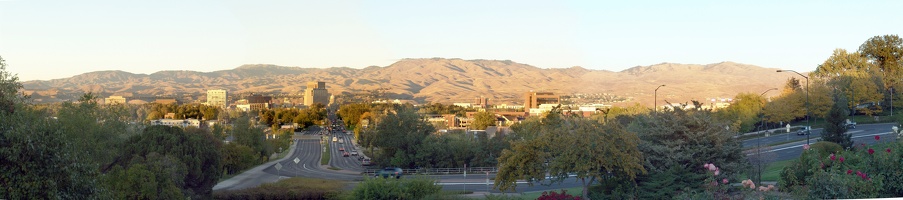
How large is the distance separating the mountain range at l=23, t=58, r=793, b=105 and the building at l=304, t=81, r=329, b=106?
1538 mm

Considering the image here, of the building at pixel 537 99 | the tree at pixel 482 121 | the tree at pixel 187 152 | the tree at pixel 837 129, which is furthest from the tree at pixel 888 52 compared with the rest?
the building at pixel 537 99

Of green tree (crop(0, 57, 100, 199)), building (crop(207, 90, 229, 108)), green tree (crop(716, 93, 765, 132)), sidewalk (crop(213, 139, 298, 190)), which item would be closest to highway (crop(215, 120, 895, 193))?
sidewalk (crop(213, 139, 298, 190))

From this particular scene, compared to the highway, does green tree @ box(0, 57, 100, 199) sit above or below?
above

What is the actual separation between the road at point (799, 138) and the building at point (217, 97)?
8606 centimetres

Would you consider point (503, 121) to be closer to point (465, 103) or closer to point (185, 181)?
point (465, 103)

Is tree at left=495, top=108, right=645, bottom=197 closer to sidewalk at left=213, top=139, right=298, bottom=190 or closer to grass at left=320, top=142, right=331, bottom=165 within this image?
sidewalk at left=213, top=139, right=298, bottom=190

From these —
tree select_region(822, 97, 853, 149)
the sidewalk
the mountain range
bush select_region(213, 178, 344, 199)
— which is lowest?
the sidewalk

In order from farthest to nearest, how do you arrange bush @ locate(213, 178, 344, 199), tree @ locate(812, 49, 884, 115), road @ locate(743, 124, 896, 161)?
tree @ locate(812, 49, 884, 115) < road @ locate(743, 124, 896, 161) < bush @ locate(213, 178, 344, 199)

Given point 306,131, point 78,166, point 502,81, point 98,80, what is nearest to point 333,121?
point 306,131

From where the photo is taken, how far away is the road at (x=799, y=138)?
3306cm

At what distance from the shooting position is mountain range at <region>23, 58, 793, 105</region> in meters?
90.8

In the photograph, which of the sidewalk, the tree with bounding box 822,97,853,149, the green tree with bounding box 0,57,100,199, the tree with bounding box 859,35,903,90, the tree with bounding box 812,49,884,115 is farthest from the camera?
the tree with bounding box 859,35,903,90

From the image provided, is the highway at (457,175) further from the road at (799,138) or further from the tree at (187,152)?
the tree at (187,152)

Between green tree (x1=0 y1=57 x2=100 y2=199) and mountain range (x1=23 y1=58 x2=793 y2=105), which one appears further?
mountain range (x1=23 y1=58 x2=793 y2=105)
